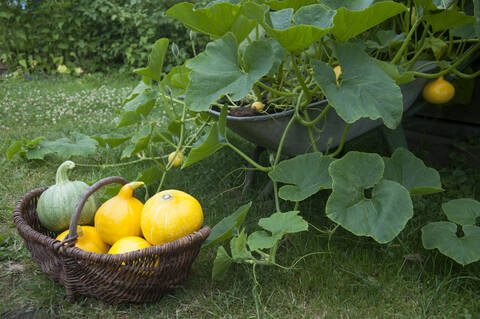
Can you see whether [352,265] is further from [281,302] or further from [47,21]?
[47,21]

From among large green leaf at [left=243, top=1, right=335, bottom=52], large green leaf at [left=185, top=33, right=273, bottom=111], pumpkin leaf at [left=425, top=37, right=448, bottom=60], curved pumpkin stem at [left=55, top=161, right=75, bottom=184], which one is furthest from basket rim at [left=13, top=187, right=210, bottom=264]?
pumpkin leaf at [left=425, top=37, right=448, bottom=60]

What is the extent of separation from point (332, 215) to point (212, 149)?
442mm

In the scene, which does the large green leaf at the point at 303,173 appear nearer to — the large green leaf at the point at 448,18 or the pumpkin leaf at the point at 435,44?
the large green leaf at the point at 448,18

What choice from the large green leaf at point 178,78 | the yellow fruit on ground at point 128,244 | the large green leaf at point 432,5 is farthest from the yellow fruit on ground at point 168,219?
the large green leaf at point 432,5

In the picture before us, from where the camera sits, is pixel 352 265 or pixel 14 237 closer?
pixel 352 265

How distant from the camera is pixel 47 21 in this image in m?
4.90

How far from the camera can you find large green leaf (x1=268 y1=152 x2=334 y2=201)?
4.57 ft

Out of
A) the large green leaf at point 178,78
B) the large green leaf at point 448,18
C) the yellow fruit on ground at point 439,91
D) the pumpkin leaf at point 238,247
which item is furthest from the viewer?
the yellow fruit on ground at point 439,91

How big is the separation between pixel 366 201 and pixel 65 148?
1.56 m

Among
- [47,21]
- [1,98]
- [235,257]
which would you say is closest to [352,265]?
[235,257]

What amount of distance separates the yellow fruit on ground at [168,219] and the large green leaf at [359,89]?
55 cm

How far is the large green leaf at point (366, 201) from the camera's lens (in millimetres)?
1211

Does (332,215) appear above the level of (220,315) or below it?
above

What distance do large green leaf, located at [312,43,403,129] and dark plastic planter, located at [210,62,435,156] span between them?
31cm
